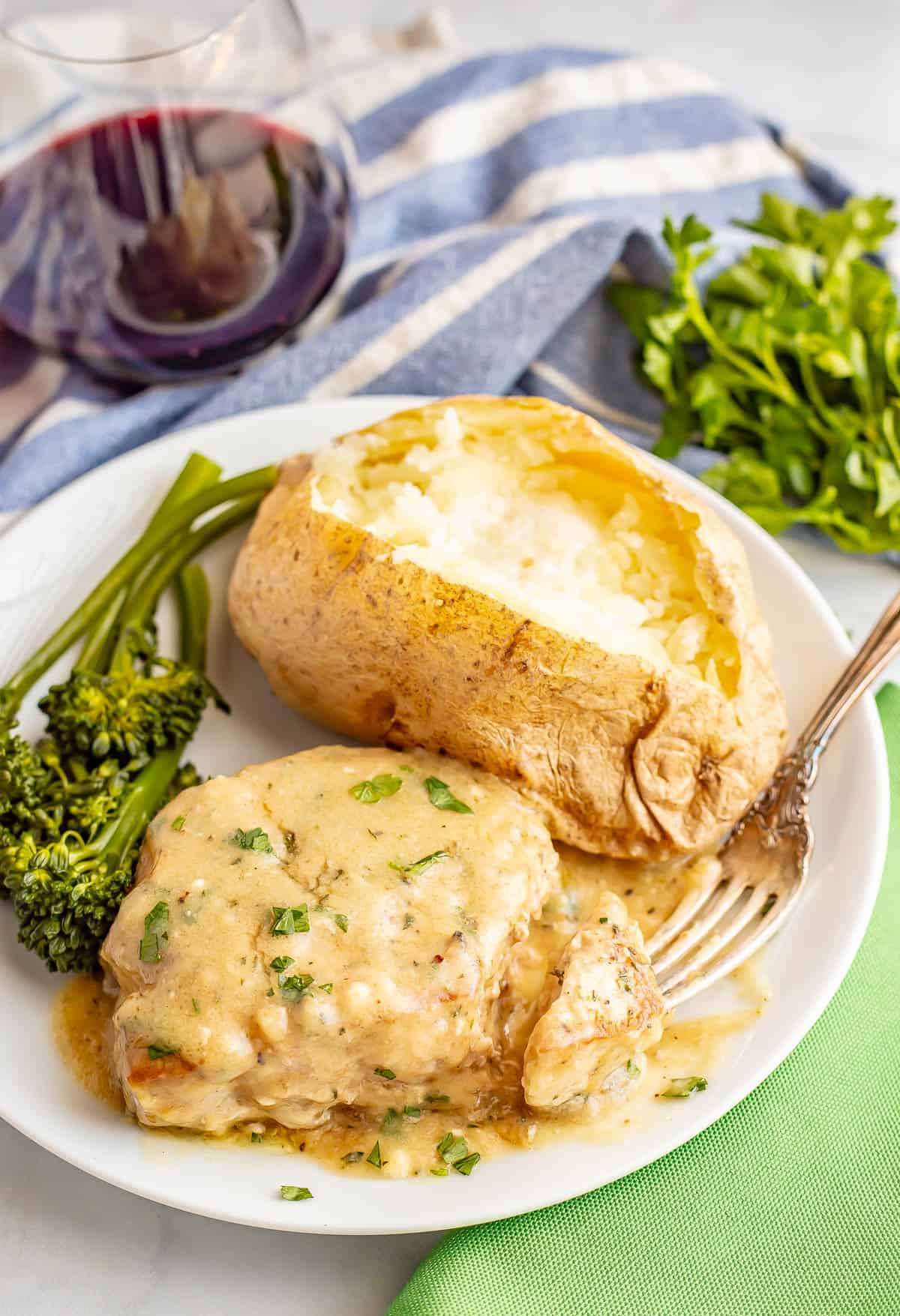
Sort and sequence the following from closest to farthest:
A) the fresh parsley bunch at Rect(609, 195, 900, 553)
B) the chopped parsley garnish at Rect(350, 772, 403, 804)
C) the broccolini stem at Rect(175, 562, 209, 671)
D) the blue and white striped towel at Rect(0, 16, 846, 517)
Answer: the chopped parsley garnish at Rect(350, 772, 403, 804) → the broccolini stem at Rect(175, 562, 209, 671) → the fresh parsley bunch at Rect(609, 195, 900, 553) → the blue and white striped towel at Rect(0, 16, 846, 517)

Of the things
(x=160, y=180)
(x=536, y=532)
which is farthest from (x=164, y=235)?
(x=536, y=532)

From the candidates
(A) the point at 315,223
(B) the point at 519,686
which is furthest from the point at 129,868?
(A) the point at 315,223

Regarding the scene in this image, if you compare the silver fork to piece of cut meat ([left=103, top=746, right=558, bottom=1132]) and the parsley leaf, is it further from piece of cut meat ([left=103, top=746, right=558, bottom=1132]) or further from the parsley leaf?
piece of cut meat ([left=103, top=746, right=558, bottom=1132])

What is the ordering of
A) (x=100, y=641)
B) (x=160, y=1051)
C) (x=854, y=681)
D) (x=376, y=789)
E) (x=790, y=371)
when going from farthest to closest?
(x=790, y=371) → (x=100, y=641) → (x=854, y=681) → (x=376, y=789) → (x=160, y=1051)

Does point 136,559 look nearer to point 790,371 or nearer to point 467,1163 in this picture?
point 467,1163

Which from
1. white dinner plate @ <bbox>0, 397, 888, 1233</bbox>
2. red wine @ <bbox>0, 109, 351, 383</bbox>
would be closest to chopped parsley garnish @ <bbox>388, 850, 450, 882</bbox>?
white dinner plate @ <bbox>0, 397, 888, 1233</bbox>
